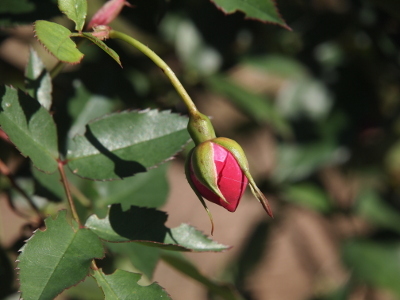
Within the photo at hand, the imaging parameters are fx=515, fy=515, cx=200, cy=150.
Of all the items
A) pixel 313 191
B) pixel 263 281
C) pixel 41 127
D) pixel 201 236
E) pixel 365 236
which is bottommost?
pixel 263 281

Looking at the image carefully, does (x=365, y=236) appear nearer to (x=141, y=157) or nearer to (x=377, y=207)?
(x=377, y=207)

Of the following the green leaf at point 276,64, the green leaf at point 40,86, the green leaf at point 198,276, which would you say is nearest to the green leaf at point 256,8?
the green leaf at point 40,86

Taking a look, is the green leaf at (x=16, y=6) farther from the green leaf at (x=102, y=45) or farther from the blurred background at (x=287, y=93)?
the green leaf at (x=102, y=45)

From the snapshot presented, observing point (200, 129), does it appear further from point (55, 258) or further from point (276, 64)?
point (276, 64)

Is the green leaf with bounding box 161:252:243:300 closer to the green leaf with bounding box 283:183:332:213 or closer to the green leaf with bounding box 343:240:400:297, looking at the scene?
the green leaf with bounding box 283:183:332:213

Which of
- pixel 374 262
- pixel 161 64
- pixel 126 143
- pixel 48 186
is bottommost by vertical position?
pixel 374 262

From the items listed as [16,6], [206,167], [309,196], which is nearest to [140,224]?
[206,167]

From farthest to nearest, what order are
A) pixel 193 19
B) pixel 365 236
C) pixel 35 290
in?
pixel 365 236 < pixel 193 19 < pixel 35 290

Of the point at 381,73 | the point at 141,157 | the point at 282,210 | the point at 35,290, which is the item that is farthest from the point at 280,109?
the point at 35,290
